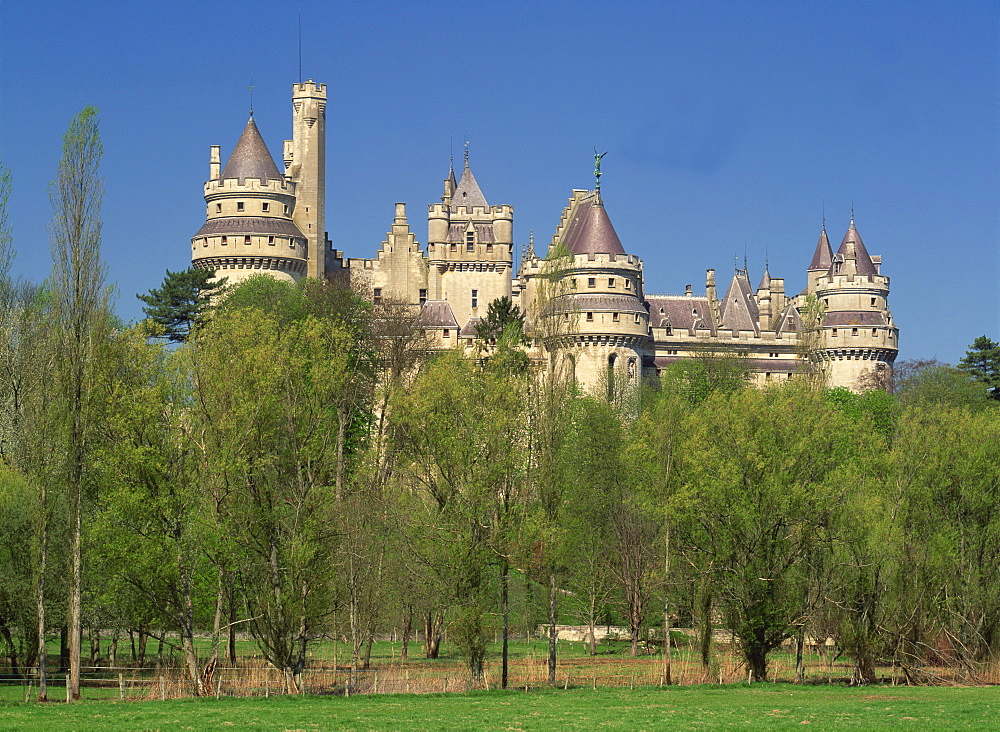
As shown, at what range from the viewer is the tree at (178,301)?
64625mm

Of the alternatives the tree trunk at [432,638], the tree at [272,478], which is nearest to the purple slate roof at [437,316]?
the tree trunk at [432,638]

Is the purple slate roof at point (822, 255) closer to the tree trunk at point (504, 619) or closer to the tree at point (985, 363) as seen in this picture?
the tree at point (985, 363)

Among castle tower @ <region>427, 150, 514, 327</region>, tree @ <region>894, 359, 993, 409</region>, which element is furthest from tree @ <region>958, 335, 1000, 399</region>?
castle tower @ <region>427, 150, 514, 327</region>

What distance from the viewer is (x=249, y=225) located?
7106 cm

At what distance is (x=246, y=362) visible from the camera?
3244cm

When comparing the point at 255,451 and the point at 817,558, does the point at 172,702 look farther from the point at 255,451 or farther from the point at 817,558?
the point at 817,558

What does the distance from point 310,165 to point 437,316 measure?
33.5 ft

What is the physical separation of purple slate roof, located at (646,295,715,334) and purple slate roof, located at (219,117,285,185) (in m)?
22.3

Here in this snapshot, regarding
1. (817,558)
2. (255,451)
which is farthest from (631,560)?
(255,451)

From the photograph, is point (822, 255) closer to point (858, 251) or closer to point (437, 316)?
point (858, 251)

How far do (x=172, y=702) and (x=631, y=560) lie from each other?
2028cm

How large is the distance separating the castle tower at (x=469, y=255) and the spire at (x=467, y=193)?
0.78m

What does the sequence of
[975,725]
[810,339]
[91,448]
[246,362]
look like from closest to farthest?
[975,725] < [91,448] < [246,362] < [810,339]

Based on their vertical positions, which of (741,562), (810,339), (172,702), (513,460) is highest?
(810,339)
